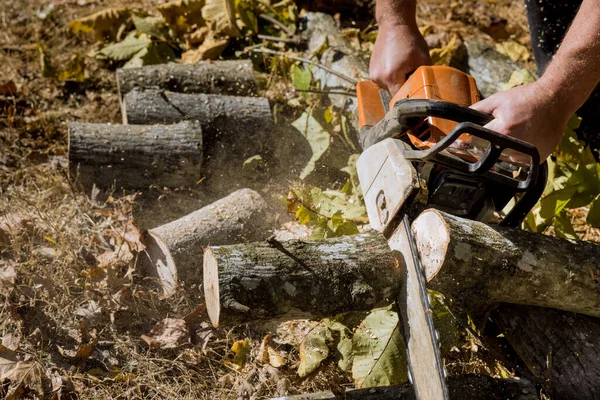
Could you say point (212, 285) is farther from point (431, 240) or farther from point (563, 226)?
point (563, 226)

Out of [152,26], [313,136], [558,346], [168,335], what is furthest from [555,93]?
[152,26]

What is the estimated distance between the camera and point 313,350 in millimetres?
2750

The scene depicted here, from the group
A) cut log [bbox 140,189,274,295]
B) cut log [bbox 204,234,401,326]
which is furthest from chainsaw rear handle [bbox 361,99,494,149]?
cut log [bbox 140,189,274,295]

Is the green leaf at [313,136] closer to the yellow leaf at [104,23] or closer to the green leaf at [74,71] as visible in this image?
the green leaf at [74,71]

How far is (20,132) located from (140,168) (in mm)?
1080

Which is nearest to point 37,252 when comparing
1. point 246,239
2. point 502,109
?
point 246,239

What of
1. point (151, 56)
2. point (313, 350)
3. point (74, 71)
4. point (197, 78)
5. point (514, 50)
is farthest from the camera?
point (514, 50)

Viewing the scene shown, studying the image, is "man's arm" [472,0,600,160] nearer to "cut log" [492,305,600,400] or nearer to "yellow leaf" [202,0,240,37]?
"cut log" [492,305,600,400]

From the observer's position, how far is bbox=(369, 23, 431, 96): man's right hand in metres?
3.01

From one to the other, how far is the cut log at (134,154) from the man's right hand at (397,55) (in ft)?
4.07

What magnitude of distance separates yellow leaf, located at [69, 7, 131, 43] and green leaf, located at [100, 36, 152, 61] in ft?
0.99

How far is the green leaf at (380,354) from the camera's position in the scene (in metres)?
2.58

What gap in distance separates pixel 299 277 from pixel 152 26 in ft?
10.4

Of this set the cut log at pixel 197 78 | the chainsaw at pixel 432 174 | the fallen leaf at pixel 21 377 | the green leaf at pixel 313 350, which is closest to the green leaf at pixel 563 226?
the chainsaw at pixel 432 174
